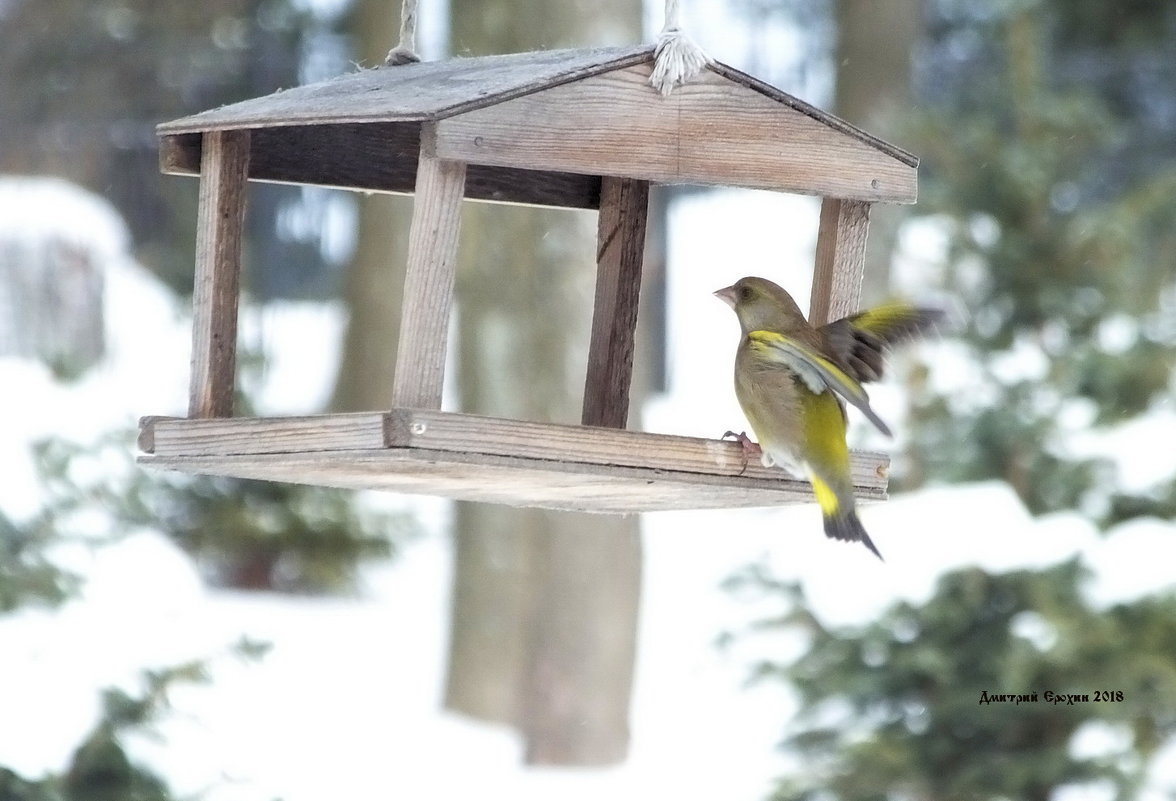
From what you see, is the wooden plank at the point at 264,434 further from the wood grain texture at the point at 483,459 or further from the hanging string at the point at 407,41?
the hanging string at the point at 407,41

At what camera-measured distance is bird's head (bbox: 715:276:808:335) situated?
3959 mm

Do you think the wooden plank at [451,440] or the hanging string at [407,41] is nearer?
the wooden plank at [451,440]

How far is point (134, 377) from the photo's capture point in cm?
1092

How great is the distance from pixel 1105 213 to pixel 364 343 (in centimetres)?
551

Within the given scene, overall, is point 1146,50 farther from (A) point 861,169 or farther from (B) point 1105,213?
(A) point 861,169

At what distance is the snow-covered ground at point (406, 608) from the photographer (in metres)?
5.09

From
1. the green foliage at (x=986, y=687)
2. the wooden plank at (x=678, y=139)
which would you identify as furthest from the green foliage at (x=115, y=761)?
the green foliage at (x=986, y=687)

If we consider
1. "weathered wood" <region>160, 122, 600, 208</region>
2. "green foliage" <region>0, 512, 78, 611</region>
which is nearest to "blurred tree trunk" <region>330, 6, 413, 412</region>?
"green foliage" <region>0, 512, 78, 611</region>

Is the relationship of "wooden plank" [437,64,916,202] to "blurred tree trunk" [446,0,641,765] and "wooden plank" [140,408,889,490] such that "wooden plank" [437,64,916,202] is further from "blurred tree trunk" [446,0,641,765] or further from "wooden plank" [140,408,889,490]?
"blurred tree trunk" [446,0,641,765]

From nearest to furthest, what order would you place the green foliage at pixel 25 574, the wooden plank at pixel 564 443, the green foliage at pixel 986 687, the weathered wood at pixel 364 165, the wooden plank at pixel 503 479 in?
the wooden plank at pixel 564 443
the wooden plank at pixel 503 479
the weathered wood at pixel 364 165
the green foliage at pixel 25 574
the green foliage at pixel 986 687

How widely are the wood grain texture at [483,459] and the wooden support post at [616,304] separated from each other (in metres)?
0.38

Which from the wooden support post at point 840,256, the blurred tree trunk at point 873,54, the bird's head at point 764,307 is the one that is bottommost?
the bird's head at point 764,307

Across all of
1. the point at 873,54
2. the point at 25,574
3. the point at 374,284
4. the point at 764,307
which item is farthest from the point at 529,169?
the point at 873,54

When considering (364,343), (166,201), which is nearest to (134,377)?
(364,343)
